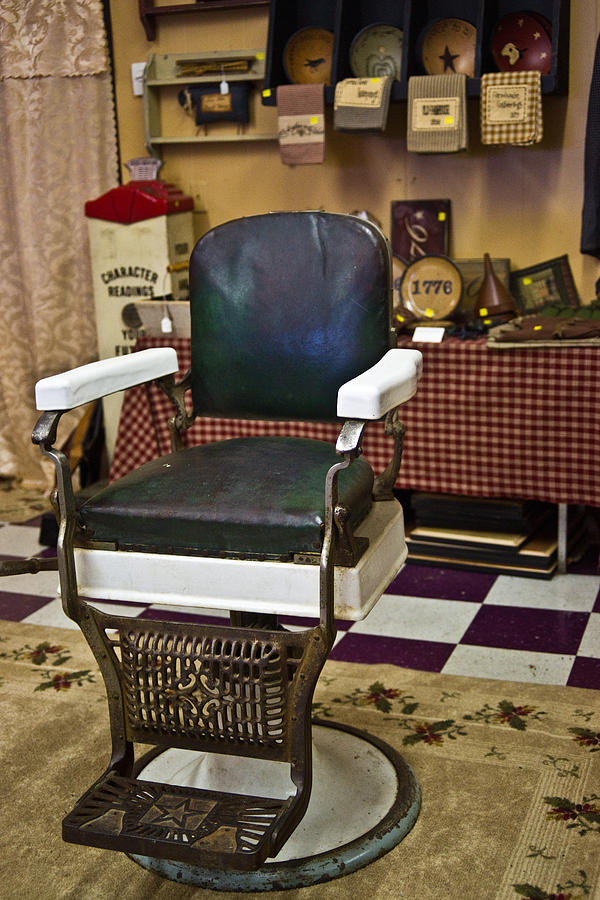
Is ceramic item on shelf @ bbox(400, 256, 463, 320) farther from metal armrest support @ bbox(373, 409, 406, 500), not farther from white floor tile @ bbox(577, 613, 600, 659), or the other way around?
metal armrest support @ bbox(373, 409, 406, 500)

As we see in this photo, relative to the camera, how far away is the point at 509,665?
271cm

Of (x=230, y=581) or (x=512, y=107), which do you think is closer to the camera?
(x=230, y=581)

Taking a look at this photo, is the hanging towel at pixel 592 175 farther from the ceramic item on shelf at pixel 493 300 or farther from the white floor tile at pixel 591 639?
the white floor tile at pixel 591 639

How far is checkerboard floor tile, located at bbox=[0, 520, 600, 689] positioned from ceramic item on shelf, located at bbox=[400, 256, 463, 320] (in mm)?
950

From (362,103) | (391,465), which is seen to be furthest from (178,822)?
(362,103)

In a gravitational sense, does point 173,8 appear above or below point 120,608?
above

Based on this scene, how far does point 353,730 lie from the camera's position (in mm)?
2299

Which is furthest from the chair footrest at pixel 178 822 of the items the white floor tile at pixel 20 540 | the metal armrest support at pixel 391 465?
the white floor tile at pixel 20 540

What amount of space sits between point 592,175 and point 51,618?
92.2 inches

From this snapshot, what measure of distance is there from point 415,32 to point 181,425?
2.14 m

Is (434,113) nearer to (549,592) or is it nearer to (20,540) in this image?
(549,592)

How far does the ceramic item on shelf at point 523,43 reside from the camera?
11.6ft

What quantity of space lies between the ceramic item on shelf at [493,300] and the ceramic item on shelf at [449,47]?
70 centimetres

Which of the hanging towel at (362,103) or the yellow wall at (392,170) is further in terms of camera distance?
the yellow wall at (392,170)
